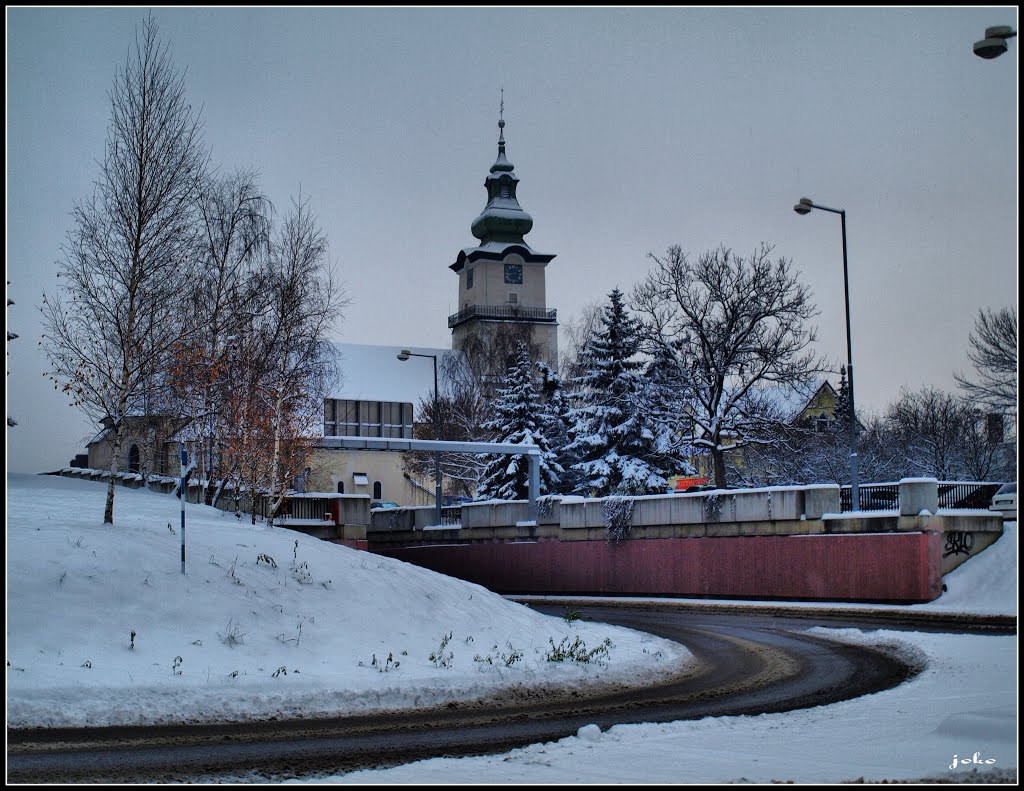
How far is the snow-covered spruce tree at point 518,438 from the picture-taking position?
50125mm

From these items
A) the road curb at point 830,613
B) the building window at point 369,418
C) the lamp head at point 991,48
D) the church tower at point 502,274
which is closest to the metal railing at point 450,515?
the road curb at point 830,613

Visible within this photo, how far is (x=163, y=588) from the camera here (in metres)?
15.6

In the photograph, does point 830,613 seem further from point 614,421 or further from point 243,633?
point 614,421

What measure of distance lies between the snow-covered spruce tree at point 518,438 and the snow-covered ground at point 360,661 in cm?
2836

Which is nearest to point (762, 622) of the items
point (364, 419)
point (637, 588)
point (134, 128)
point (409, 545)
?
point (637, 588)

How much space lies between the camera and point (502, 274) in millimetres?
108000

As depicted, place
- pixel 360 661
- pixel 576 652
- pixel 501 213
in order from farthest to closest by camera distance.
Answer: pixel 501 213 → pixel 576 652 → pixel 360 661

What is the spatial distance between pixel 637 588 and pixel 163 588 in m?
22.3

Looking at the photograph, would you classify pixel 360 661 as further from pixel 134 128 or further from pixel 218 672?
pixel 134 128

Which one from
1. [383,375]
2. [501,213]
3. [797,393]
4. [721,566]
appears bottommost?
[721,566]

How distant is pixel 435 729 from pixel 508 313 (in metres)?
94.0

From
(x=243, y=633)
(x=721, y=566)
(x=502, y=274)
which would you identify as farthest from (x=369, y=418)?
(x=243, y=633)

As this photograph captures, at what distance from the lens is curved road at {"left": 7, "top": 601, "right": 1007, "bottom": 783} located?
Answer: 32.1ft

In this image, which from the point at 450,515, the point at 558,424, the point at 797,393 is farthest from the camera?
the point at 797,393
